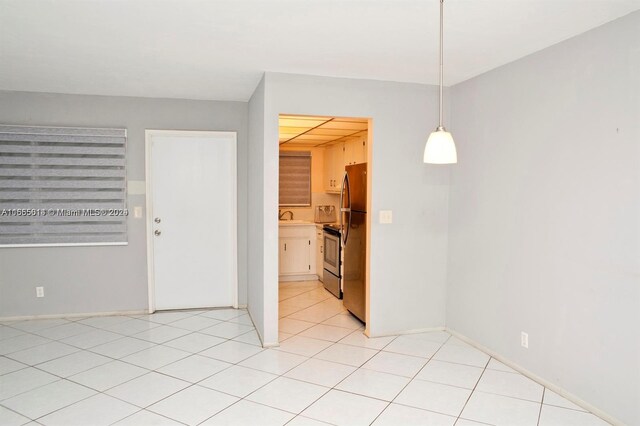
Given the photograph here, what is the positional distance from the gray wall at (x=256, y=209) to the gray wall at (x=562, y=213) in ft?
6.06

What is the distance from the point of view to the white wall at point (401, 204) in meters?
3.72

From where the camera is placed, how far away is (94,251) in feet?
14.6

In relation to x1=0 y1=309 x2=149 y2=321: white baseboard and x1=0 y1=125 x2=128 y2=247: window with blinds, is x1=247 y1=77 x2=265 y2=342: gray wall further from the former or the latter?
x1=0 y1=125 x2=128 y2=247: window with blinds

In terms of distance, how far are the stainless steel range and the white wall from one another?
134 centimetres

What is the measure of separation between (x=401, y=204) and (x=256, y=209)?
1.37 metres

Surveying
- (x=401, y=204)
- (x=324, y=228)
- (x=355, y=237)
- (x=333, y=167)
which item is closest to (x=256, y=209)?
(x=355, y=237)

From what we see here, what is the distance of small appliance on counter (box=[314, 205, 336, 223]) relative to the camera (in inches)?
268

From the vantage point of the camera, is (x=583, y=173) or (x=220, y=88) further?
(x=220, y=88)

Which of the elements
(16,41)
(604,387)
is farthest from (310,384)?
(16,41)

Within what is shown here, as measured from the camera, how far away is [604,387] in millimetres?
2490

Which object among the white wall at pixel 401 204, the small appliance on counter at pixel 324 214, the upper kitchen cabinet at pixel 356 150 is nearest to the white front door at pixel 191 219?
the white wall at pixel 401 204

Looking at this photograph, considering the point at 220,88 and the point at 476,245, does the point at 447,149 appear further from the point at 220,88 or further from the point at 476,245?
the point at 220,88

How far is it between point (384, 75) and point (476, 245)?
1.69m

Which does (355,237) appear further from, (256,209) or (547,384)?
(547,384)
